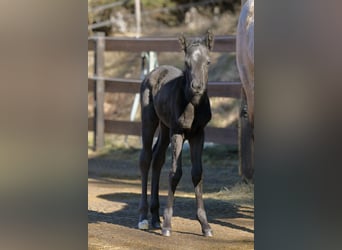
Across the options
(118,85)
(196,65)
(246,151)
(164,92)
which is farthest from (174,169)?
(118,85)

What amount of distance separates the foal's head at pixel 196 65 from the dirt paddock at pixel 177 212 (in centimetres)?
108

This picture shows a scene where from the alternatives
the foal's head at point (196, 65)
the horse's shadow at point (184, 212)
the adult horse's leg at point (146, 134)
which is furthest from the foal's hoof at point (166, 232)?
the foal's head at point (196, 65)

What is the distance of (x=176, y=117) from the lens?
5.90 meters

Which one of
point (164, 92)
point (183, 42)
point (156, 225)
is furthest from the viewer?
point (156, 225)

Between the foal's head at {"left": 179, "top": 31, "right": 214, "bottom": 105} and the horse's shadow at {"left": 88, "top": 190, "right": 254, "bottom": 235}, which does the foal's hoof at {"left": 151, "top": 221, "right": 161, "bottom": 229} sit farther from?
the foal's head at {"left": 179, "top": 31, "right": 214, "bottom": 105}

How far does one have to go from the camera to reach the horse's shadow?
6.61 metres

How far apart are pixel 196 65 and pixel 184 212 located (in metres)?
1.91

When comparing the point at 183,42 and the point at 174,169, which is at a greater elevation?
the point at 183,42

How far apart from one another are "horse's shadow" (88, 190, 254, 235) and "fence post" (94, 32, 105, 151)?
13.5 ft

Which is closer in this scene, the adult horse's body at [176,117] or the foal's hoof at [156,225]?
the adult horse's body at [176,117]

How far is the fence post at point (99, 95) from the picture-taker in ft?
39.8

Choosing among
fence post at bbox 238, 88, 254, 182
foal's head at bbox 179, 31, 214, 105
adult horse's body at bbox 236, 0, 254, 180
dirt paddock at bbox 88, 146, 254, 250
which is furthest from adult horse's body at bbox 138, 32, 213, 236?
fence post at bbox 238, 88, 254, 182

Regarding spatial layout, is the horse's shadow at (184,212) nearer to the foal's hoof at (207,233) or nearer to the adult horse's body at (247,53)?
the foal's hoof at (207,233)

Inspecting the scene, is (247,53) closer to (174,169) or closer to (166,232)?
(174,169)
